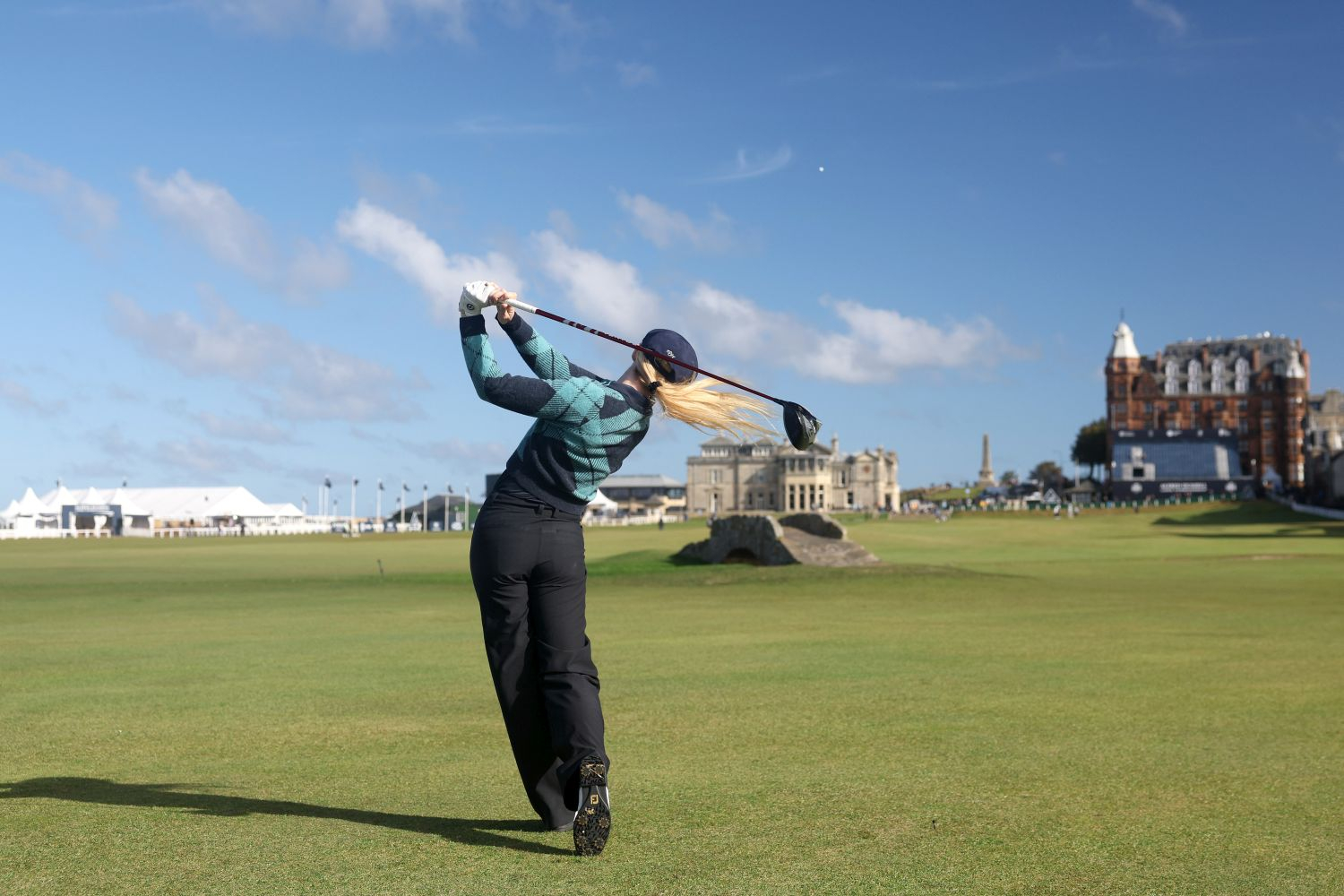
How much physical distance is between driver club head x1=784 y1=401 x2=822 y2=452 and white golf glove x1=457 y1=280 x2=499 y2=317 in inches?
67.9

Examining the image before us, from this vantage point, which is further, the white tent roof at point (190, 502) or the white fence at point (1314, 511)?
the white tent roof at point (190, 502)

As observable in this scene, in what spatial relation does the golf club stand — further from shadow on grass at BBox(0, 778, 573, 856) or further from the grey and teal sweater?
shadow on grass at BBox(0, 778, 573, 856)

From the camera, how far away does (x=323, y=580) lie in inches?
1405

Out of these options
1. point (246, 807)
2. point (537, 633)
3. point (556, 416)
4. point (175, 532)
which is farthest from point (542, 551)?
point (175, 532)

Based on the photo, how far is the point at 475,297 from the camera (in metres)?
6.74

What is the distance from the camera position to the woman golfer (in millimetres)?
6766

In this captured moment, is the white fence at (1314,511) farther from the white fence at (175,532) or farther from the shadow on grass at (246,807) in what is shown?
the shadow on grass at (246,807)

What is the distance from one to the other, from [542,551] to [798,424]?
153 cm

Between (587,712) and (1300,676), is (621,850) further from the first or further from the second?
(1300,676)

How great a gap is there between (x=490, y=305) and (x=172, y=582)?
103ft

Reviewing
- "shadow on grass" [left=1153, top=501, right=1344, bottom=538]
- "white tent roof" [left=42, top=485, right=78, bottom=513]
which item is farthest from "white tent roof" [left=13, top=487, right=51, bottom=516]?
"shadow on grass" [left=1153, top=501, right=1344, bottom=538]

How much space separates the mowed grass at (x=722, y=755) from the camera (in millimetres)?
6012

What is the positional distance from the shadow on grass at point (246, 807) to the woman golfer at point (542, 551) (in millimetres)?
331

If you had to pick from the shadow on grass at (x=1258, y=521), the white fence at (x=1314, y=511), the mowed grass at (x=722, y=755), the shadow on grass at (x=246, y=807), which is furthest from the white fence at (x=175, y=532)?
the shadow on grass at (x=246, y=807)
